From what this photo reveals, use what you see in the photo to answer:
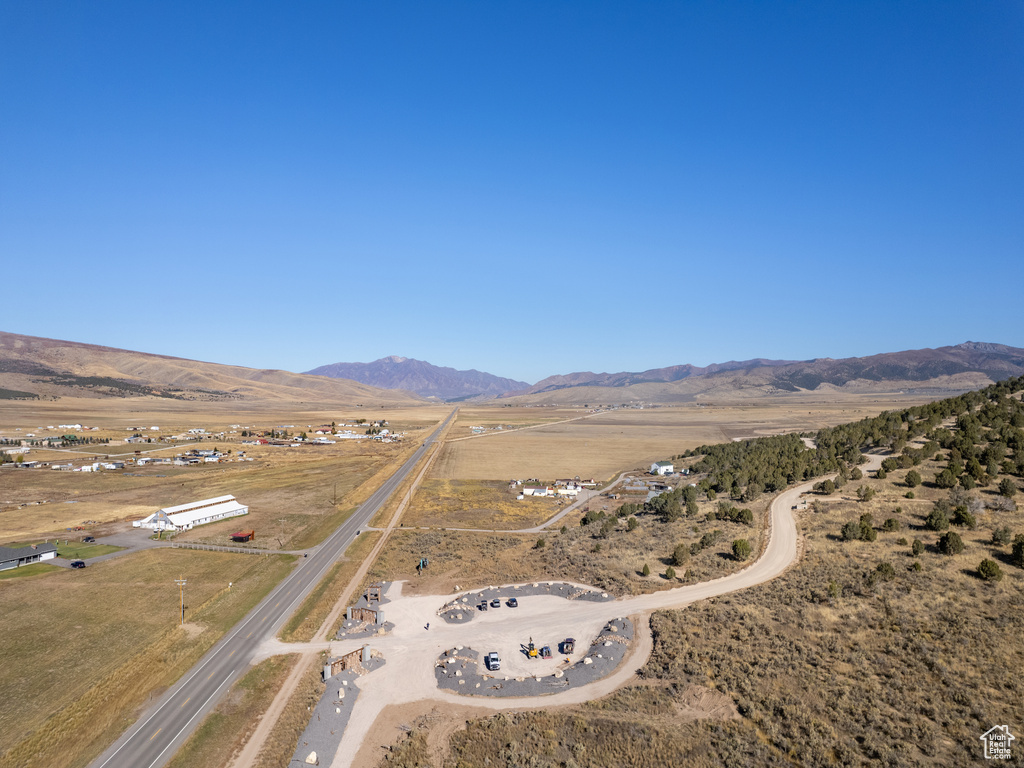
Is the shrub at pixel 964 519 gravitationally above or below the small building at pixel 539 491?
above

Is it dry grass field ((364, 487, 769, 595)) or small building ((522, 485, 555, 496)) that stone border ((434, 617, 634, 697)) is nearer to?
dry grass field ((364, 487, 769, 595))

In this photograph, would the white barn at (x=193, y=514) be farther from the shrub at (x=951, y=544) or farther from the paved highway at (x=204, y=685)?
the shrub at (x=951, y=544)

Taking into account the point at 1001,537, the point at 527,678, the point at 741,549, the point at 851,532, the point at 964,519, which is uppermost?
the point at 964,519

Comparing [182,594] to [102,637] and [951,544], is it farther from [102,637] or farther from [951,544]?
[951,544]

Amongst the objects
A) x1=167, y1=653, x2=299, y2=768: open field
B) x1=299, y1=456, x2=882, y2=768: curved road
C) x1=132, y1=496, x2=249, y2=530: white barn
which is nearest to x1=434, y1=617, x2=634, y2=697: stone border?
x1=299, y1=456, x2=882, y2=768: curved road

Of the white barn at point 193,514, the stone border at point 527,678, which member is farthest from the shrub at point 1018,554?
the white barn at point 193,514

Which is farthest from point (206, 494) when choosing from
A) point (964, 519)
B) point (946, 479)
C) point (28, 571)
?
point (946, 479)

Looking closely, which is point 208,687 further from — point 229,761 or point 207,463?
point 207,463
